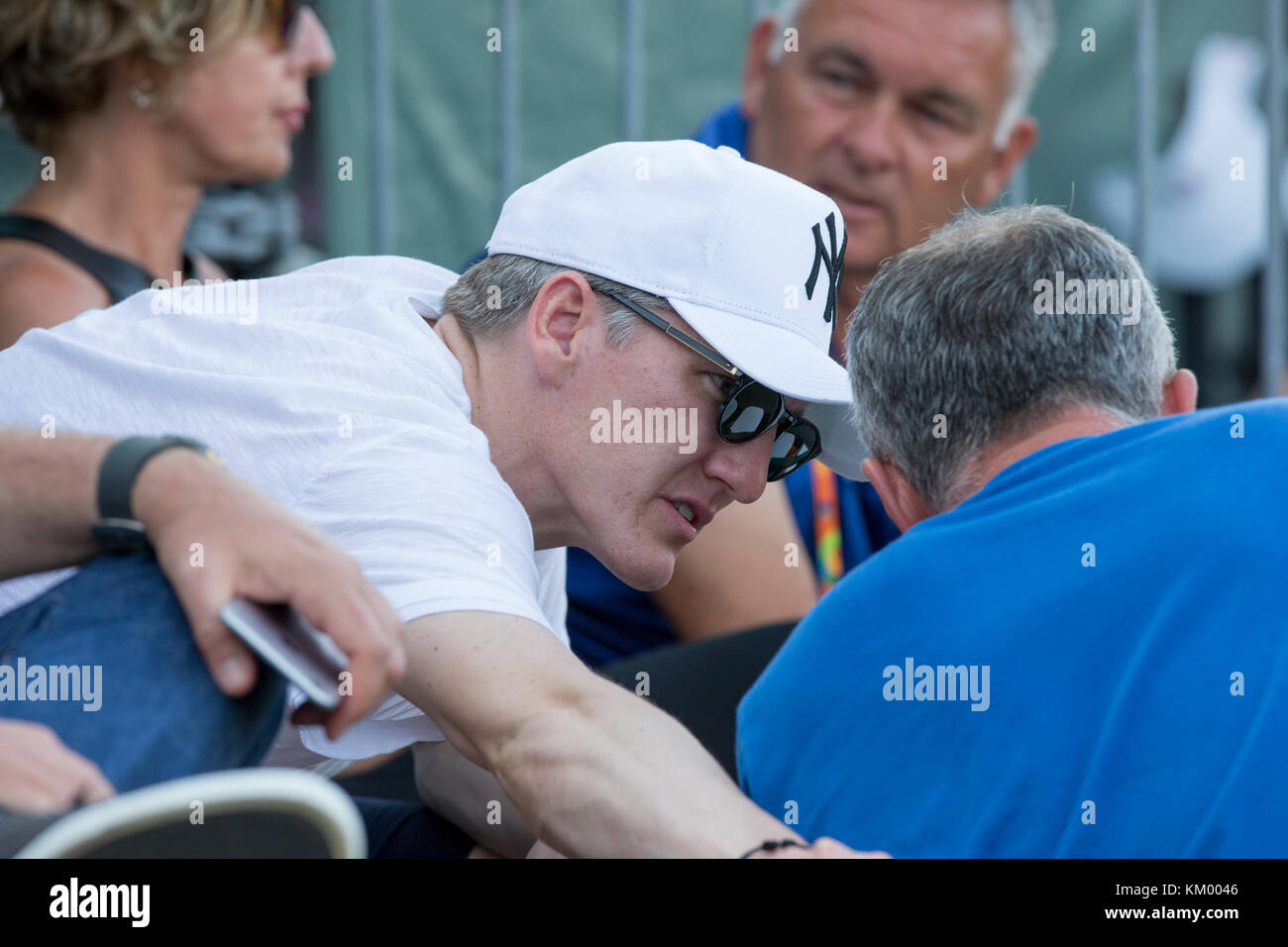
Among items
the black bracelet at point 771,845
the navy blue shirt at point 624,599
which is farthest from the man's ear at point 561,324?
the navy blue shirt at point 624,599

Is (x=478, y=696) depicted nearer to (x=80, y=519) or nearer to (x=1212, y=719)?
(x=80, y=519)

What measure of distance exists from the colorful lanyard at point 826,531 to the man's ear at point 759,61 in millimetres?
937

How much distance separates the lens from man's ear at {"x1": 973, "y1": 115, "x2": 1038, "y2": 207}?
3.28 m

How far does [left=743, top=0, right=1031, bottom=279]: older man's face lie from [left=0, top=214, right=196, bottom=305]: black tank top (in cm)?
139

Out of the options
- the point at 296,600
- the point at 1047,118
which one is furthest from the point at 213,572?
the point at 1047,118

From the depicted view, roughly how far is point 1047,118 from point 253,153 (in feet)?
7.95

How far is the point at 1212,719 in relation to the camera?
1273 mm

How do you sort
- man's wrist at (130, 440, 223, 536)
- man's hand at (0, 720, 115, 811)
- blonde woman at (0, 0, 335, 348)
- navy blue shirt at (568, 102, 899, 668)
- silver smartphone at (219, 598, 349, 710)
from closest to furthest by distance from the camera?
man's hand at (0, 720, 115, 811)
silver smartphone at (219, 598, 349, 710)
man's wrist at (130, 440, 223, 536)
blonde woman at (0, 0, 335, 348)
navy blue shirt at (568, 102, 899, 668)

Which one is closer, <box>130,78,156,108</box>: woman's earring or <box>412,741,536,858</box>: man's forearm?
<box>412,741,536,858</box>: man's forearm

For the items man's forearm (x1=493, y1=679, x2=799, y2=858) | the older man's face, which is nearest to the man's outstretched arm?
man's forearm (x1=493, y1=679, x2=799, y2=858)

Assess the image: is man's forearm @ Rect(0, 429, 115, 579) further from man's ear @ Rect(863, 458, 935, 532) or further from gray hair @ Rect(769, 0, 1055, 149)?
gray hair @ Rect(769, 0, 1055, 149)

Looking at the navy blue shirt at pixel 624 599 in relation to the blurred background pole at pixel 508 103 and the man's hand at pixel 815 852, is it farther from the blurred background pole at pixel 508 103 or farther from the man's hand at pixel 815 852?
the man's hand at pixel 815 852

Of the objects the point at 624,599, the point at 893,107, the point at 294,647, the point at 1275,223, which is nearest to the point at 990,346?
the point at 294,647

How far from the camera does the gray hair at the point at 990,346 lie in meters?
1.57
